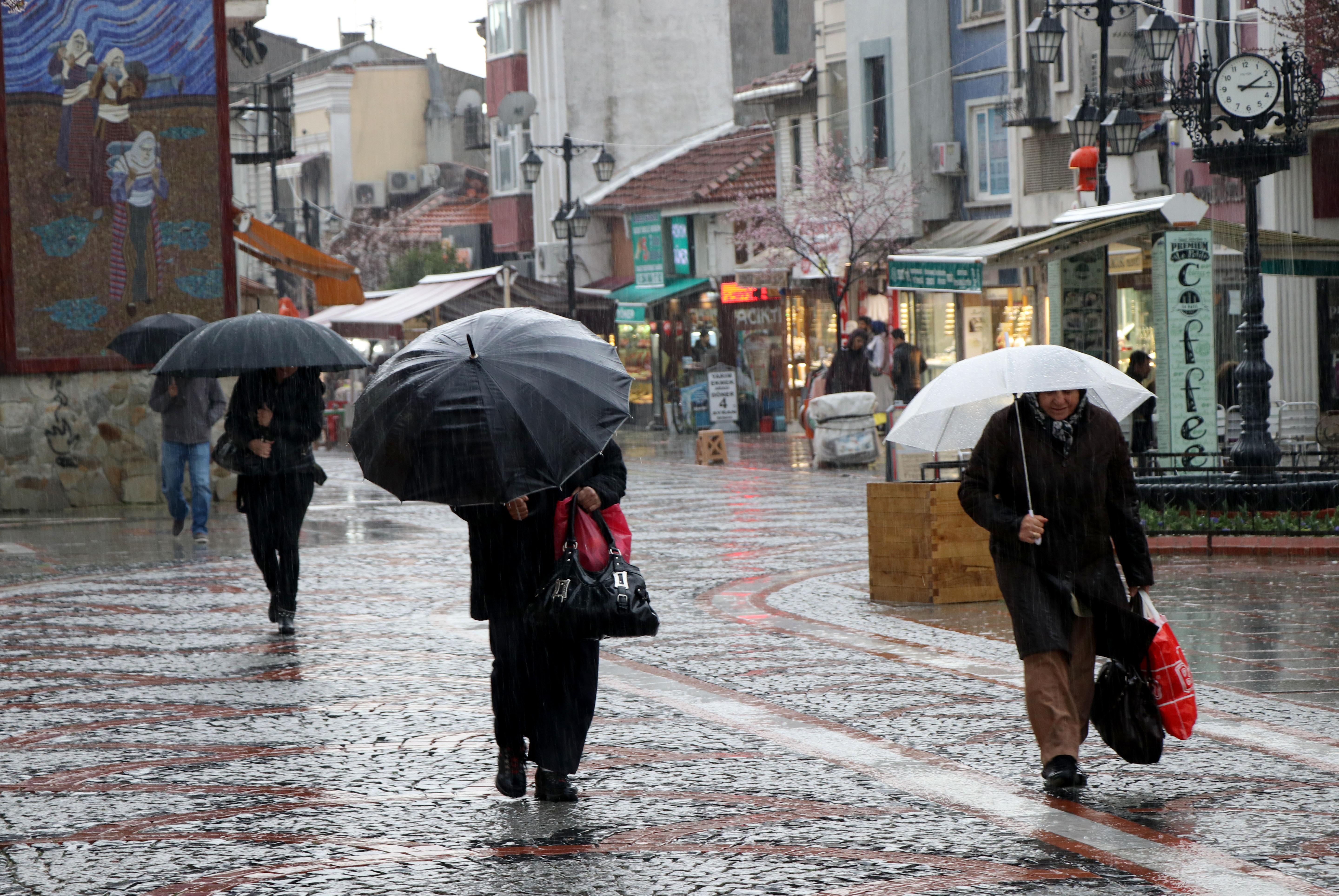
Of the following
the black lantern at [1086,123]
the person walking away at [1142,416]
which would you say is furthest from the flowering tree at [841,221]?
the person walking away at [1142,416]

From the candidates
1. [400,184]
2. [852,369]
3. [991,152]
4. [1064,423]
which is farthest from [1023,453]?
[400,184]

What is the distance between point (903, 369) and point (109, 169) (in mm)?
14171

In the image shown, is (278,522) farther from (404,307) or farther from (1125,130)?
(404,307)

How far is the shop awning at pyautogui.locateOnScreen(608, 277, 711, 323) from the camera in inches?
1681

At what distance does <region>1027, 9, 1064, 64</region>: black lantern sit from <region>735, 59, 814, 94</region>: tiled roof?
64.1 ft

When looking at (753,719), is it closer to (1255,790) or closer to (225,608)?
(1255,790)

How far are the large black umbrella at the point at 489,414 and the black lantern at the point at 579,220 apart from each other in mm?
31448

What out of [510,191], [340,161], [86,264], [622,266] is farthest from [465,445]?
[340,161]

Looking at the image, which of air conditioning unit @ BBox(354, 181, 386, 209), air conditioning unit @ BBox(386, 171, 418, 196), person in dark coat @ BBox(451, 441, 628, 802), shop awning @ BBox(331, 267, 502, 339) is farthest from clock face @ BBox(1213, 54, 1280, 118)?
air conditioning unit @ BBox(386, 171, 418, 196)

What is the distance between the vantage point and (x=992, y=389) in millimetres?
6941

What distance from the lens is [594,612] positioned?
6324 mm

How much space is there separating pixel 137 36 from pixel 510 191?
3615 centimetres

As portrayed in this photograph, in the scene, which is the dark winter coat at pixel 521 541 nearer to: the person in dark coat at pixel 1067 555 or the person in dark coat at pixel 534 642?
the person in dark coat at pixel 534 642

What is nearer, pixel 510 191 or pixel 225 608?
pixel 225 608
